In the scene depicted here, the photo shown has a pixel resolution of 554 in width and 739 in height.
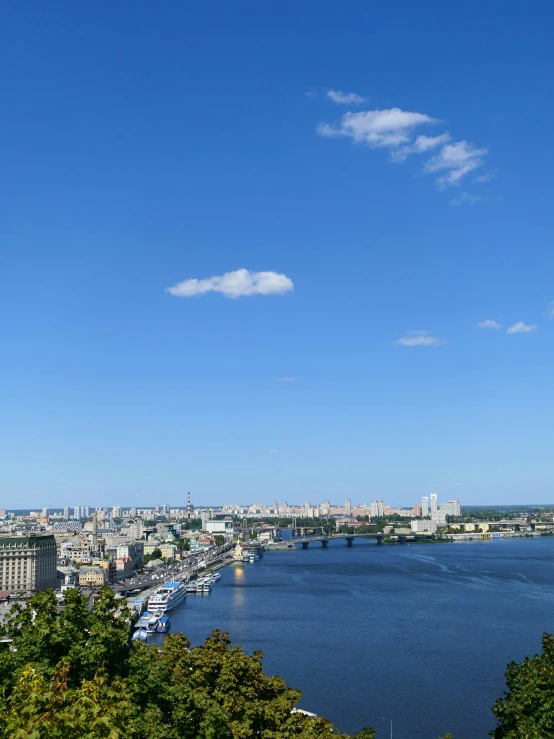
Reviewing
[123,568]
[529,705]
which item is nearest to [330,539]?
[123,568]

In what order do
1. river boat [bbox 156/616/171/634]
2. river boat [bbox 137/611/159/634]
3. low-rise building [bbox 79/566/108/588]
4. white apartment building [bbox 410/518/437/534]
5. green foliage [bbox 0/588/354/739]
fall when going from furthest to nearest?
white apartment building [bbox 410/518/437/534]
low-rise building [bbox 79/566/108/588]
river boat [bbox 156/616/171/634]
river boat [bbox 137/611/159/634]
green foliage [bbox 0/588/354/739]

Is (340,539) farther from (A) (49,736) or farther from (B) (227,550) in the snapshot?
(A) (49,736)

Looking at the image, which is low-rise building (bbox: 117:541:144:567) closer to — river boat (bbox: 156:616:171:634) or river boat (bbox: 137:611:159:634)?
river boat (bbox: 156:616:171:634)

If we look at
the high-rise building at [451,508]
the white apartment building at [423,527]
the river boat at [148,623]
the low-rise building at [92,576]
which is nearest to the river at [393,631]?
the river boat at [148,623]

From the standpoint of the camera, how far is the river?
13180 millimetres

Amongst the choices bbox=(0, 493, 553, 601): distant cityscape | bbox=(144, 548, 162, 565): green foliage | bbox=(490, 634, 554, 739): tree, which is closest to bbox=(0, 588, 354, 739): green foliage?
bbox=(490, 634, 554, 739): tree

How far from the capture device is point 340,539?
71.6m

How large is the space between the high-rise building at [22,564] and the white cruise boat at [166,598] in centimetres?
583

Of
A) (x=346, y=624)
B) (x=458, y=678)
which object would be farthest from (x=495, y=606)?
(x=458, y=678)

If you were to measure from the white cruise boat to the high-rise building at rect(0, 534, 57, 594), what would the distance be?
5830 millimetres

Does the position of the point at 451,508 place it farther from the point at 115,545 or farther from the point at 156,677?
the point at 156,677

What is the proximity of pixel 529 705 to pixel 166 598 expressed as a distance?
22851 mm

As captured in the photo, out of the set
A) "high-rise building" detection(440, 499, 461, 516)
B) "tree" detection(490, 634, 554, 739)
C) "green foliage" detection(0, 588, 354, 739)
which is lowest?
"high-rise building" detection(440, 499, 461, 516)

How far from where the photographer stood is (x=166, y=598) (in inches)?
1077
